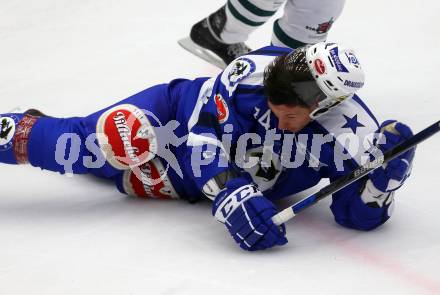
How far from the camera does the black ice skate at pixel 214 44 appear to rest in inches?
106

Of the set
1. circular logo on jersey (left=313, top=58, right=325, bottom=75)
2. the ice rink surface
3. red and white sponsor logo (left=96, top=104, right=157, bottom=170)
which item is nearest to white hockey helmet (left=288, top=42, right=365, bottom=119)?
circular logo on jersey (left=313, top=58, right=325, bottom=75)

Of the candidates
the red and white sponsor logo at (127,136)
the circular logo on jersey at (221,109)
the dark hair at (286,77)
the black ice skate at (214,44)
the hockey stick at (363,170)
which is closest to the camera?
the hockey stick at (363,170)

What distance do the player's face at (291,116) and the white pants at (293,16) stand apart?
0.73 m

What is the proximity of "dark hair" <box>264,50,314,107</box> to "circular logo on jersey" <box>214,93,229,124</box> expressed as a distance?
13 centimetres

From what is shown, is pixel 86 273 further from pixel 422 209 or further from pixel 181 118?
pixel 422 209

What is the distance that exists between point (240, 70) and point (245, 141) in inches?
6.7

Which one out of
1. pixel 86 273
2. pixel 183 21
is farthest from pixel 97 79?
pixel 86 273

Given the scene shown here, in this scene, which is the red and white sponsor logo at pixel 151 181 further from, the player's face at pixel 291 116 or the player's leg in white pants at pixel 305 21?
the player's leg in white pants at pixel 305 21

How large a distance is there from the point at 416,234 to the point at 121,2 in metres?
2.23

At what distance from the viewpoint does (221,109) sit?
1822 millimetres

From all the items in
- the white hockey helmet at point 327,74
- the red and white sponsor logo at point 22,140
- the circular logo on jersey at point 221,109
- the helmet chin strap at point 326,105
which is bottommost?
the red and white sponsor logo at point 22,140

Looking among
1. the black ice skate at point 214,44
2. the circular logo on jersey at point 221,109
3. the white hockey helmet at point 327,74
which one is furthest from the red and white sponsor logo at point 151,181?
→ the black ice skate at point 214,44

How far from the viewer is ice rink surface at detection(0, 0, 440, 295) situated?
5.19 ft

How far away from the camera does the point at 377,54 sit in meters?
2.94
